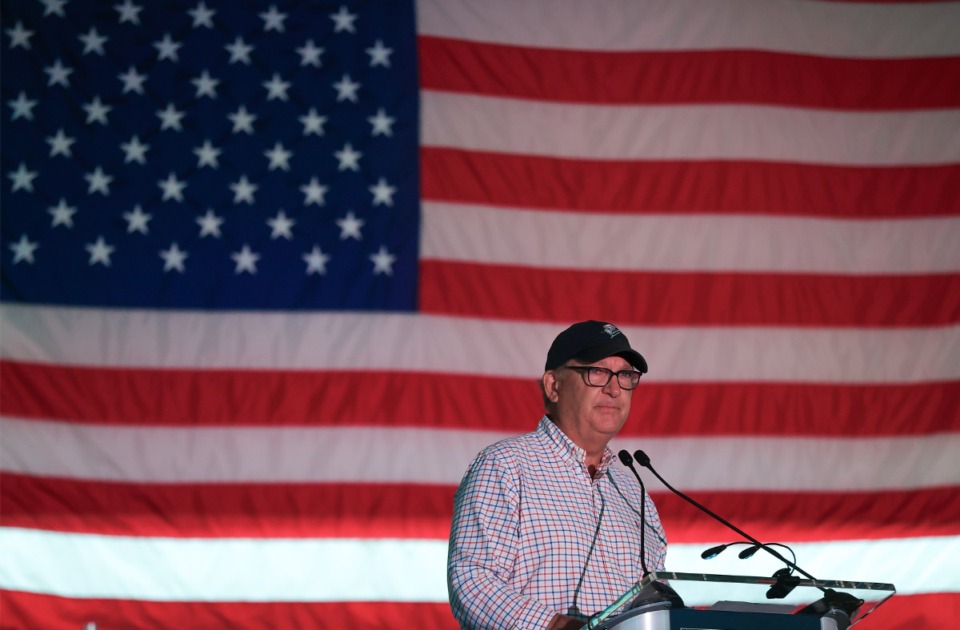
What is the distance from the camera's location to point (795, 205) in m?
4.41

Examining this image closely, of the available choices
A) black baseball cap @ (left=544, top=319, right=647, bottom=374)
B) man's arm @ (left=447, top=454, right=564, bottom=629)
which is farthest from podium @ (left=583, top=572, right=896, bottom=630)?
black baseball cap @ (left=544, top=319, right=647, bottom=374)

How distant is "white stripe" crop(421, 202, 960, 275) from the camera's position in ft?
14.0

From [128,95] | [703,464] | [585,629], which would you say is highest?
[128,95]

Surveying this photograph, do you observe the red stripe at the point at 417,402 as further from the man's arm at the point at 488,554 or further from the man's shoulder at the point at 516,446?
the man's arm at the point at 488,554

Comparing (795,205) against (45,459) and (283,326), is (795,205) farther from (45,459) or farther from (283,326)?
(45,459)

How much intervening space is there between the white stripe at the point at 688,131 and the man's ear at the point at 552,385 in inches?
81.5

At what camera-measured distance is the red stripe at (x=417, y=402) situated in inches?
158

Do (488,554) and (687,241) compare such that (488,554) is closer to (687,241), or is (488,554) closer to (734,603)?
(734,603)

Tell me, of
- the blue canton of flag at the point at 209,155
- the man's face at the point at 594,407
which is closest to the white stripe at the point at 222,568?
the blue canton of flag at the point at 209,155

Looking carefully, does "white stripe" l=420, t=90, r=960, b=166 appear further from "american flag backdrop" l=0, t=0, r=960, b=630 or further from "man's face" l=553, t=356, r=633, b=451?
"man's face" l=553, t=356, r=633, b=451

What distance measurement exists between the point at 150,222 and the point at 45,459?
102cm

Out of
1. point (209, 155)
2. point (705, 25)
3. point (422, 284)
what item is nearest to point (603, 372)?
point (422, 284)

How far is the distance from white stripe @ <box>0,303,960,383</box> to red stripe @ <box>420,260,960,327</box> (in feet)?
0.16

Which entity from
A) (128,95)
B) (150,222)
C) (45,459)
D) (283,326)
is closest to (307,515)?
(283,326)
